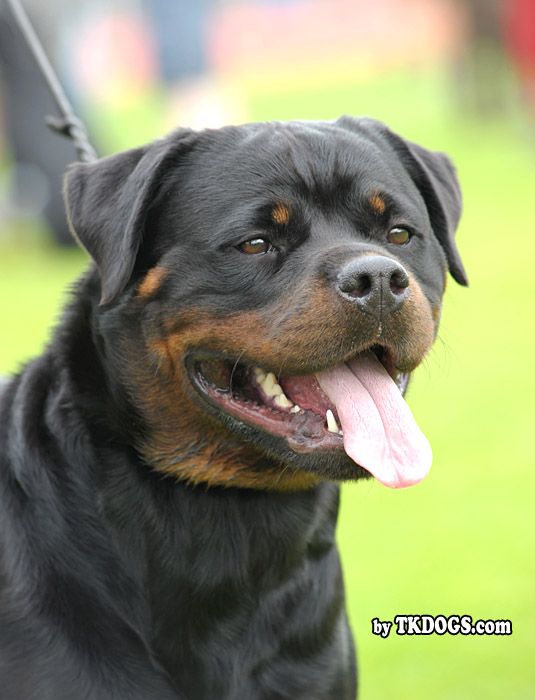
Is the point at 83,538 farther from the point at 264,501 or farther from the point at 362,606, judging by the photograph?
the point at 362,606

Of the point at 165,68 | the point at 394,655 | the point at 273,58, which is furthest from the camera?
the point at 273,58

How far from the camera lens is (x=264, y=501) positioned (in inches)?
110

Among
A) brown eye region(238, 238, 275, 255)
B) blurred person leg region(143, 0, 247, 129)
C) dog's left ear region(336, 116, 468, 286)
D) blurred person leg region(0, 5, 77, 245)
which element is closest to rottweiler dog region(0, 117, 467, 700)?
brown eye region(238, 238, 275, 255)

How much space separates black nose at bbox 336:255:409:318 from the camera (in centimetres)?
248

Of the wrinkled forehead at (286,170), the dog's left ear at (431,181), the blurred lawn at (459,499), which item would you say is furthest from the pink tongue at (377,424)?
the dog's left ear at (431,181)

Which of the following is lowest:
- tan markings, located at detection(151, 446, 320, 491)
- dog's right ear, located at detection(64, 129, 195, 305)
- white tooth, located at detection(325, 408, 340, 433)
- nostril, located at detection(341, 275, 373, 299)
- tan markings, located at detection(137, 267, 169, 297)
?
tan markings, located at detection(151, 446, 320, 491)

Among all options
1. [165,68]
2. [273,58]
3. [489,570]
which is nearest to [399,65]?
[273,58]

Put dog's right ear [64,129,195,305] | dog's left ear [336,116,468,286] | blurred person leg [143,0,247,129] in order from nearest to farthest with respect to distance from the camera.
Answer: dog's right ear [64,129,195,305], dog's left ear [336,116,468,286], blurred person leg [143,0,247,129]

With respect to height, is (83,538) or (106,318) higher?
(106,318)

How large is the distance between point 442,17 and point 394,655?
29.3m

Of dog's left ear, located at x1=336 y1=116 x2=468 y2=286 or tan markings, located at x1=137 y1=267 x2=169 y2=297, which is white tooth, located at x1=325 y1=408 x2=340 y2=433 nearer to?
tan markings, located at x1=137 y1=267 x2=169 y2=297

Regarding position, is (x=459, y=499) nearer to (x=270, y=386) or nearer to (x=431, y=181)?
(x=431, y=181)

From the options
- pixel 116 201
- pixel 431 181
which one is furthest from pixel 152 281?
pixel 431 181

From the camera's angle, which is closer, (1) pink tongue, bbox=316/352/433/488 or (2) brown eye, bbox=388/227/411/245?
(1) pink tongue, bbox=316/352/433/488
